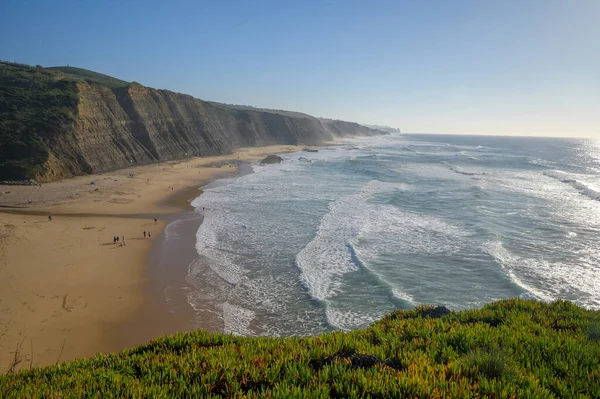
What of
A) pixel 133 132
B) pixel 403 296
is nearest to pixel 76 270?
pixel 403 296

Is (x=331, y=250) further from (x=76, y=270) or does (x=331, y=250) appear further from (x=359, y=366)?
(x=359, y=366)

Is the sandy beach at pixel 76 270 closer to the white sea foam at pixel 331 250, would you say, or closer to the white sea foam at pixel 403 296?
the white sea foam at pixel 331 250

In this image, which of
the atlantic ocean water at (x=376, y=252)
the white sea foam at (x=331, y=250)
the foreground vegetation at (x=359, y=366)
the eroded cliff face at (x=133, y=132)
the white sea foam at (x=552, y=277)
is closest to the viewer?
the foreground vegetation at (x=359, y=366)

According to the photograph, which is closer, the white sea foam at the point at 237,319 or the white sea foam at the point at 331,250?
A: the white sea foam at the point at 237,319

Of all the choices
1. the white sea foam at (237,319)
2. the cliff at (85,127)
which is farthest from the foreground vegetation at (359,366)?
the cliff at (85,127)

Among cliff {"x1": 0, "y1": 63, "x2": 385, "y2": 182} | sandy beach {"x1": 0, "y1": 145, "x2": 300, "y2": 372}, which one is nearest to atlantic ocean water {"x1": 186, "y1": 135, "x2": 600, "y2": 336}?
sandy beach {"x1": 0, "y1": 145, "x2": 300, "y2": 372}

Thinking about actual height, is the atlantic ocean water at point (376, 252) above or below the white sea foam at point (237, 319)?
above

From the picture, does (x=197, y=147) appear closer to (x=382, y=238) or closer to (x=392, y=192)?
(x=392, y=192)
